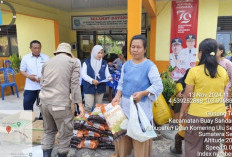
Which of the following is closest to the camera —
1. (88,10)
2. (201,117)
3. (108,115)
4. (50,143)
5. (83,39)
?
(201,117)

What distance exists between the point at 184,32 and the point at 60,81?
576 centimetres

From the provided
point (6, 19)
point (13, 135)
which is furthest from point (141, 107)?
point (6, 19)

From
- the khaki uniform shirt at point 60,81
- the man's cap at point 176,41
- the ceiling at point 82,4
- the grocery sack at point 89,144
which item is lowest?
the grocery sack at point 89,144

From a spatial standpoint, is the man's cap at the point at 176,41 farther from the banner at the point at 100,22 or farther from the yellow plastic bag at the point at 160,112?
the yellow plastic bag at the point at 160,112

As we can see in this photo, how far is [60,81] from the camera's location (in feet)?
6.82

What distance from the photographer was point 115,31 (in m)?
9.27

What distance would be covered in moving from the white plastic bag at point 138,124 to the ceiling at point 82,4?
20.6 feet

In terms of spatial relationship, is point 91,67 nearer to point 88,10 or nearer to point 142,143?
point 142,143

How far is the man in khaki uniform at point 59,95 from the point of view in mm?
2066

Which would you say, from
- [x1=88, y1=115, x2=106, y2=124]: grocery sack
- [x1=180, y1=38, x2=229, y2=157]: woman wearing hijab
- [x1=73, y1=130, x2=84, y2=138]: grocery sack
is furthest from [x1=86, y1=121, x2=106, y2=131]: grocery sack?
[x1=180, y1=38, x2=229, y2=157]: woman wearing hijab

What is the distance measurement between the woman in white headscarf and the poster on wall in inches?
159

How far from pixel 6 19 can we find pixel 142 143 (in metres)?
10.0

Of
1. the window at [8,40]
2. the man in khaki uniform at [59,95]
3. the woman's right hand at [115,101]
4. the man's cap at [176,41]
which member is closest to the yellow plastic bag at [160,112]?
the woman's right hand at [115,101]

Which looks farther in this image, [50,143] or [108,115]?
[50,143]
